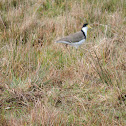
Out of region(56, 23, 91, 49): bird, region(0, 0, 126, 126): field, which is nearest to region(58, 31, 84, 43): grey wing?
region(56, 23, 91, 49): bird

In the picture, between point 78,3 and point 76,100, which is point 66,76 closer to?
point 76,100

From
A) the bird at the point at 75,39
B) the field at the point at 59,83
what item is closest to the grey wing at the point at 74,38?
the bird at the point at 75,39

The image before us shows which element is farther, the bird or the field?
the bird

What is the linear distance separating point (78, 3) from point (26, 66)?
3.62 m

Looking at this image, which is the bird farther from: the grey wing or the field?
the field

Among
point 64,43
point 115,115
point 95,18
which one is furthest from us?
point 95,18

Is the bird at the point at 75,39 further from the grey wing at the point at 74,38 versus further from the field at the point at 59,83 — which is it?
the field at the point at 59,83

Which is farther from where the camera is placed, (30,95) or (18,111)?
(30,95)

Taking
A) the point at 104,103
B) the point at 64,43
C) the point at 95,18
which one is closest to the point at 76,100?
the point at 104,103

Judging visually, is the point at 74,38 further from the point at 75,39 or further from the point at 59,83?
the point at 59,83

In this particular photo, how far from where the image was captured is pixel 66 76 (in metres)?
4.05

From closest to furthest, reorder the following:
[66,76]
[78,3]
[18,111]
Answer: [18,111] → [66,76] → [78,3]

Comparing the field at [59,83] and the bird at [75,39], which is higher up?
the field at [59,83]

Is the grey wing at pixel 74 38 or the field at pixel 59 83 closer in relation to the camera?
the field at pixel 59 83
